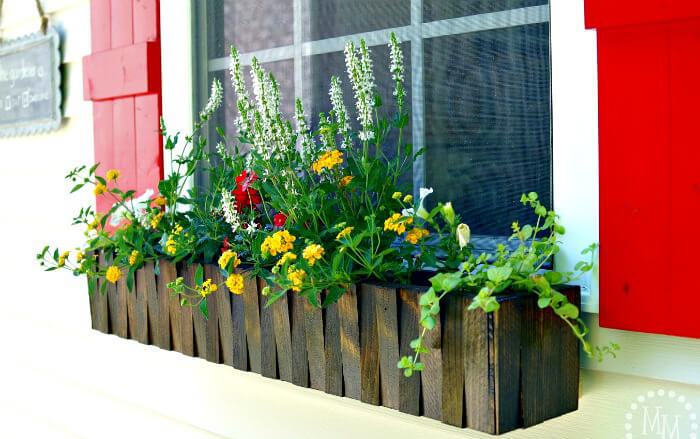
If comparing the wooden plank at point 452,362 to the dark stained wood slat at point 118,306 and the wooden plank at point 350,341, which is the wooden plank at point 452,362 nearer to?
the wooden plank at point 350,341

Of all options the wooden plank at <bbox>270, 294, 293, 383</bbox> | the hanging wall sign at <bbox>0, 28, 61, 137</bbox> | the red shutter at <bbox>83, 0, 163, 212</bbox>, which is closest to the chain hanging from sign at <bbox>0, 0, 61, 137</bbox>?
the hanging wall sign at <bbox>0, 28, 61, 137</bbox>

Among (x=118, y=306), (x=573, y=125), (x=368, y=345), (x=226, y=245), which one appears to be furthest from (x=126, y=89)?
(x=573, y=125)

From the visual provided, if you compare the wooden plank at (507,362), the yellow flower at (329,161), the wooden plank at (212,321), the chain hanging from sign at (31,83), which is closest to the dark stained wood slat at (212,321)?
the wooden plank at (212,321)

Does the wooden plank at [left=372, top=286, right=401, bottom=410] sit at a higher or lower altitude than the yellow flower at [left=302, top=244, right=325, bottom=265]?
lower

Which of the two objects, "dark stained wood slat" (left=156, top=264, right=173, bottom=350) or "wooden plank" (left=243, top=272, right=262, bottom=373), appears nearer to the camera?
"wooden plank" (left=243, top=272, right=262, bottom=373)

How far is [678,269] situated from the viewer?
1.04 metres

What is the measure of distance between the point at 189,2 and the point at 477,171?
0.92 m

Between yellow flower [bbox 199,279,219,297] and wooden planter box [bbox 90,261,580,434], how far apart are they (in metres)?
0.02

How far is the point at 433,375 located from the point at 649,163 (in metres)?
0.43

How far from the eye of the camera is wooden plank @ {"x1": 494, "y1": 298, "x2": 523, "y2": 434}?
103cm

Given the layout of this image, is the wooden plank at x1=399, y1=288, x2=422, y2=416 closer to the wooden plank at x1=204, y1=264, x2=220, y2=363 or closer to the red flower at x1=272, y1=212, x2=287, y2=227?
the red flower at x1=272, y1=212, x2=287, y2=227

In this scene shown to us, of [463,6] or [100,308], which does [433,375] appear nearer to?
[463,6]

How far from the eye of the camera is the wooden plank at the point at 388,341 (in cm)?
118

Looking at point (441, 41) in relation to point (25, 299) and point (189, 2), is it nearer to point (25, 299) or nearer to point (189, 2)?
point (189, 2)
